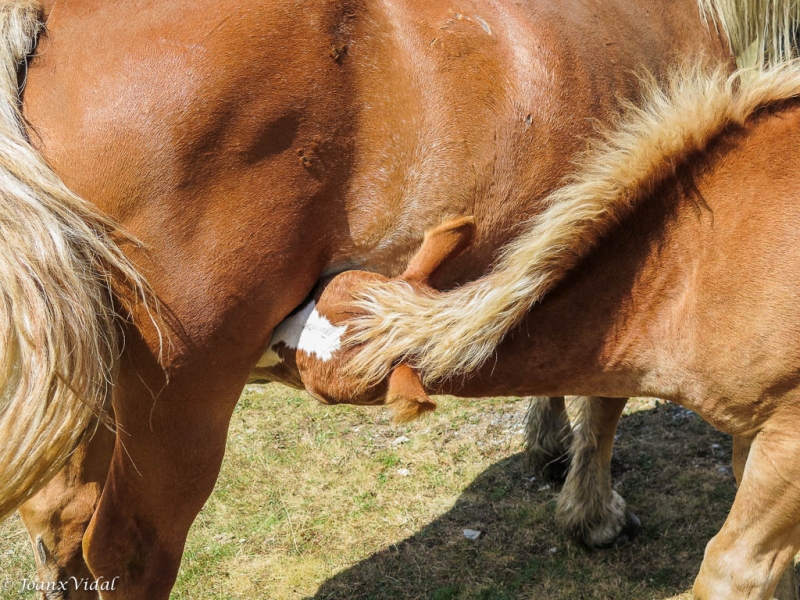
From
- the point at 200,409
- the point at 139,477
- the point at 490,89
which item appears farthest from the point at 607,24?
the point at 139,477

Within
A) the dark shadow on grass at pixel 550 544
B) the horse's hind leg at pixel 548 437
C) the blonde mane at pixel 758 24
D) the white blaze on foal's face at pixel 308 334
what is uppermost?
the blonde mane at pixel 758 24

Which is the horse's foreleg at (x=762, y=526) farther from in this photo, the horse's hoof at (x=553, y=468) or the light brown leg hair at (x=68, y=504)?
the light brown leg hair at (x=68, y=504)

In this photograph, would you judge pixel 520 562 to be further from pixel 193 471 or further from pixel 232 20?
pixel 232 20

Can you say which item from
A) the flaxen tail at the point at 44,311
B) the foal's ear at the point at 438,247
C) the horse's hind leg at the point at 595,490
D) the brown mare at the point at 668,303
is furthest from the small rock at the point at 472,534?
the flaxen tail at the point at 44,311

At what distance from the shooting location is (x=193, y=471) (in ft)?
7.06

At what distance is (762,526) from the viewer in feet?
6.45

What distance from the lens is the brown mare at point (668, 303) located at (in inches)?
75.9

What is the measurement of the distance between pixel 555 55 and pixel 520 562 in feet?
6.77

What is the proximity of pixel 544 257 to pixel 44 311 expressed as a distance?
1.22m

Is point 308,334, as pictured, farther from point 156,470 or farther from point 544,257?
point 544,257

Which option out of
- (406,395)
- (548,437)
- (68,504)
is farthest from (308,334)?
(548,437)

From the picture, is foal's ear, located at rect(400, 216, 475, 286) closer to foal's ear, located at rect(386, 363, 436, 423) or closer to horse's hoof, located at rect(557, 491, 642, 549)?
foal's ear, located at rect(386, 363, 436, 423)

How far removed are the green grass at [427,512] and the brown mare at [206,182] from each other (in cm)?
122

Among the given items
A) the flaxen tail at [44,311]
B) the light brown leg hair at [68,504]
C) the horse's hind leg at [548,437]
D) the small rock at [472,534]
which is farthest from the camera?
the horse's hind leg at [548,437]
